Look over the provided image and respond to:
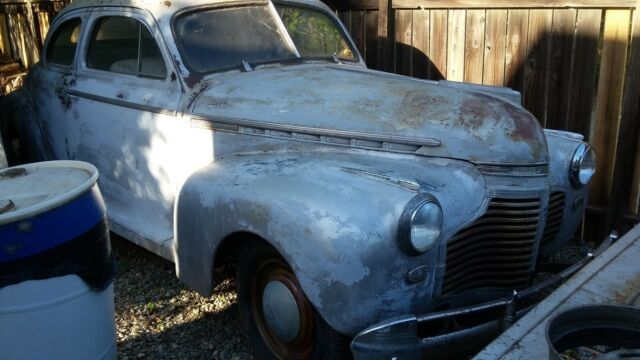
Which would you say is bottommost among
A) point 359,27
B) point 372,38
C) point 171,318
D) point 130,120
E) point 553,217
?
point 171,318

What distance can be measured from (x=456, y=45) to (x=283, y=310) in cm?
334

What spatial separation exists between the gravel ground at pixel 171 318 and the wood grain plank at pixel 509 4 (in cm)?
296

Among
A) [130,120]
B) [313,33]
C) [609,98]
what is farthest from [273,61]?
[609,98]

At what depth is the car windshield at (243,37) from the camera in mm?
3637

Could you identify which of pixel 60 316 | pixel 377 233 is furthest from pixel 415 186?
pixel 60 316

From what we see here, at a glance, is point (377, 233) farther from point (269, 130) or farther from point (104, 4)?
point (104, 4)

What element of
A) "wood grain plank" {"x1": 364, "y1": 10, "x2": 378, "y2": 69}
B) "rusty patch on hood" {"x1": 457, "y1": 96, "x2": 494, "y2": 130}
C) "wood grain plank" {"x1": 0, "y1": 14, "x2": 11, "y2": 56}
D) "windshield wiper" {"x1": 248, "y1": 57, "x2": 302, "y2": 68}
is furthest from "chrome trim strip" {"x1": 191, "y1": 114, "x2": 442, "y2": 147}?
"wood grain plank" {"x1": 0, "y1": 14, "x2": 11, "y2": 56}

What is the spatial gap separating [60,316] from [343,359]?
1.21 m

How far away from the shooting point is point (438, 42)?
5293 millimetres

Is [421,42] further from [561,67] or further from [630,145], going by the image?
[630,145]

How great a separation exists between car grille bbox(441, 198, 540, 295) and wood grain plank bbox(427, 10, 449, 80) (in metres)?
2.81

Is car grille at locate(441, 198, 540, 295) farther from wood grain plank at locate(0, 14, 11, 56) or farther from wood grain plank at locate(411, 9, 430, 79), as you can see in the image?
wood grain plank at locate(0, 14, 11, 56)

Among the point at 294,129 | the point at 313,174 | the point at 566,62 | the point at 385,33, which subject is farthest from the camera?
the point at 385,33

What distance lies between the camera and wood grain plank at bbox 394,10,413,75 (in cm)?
551
